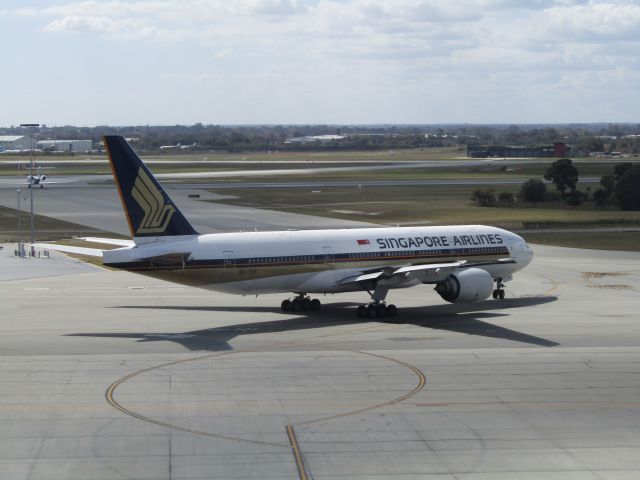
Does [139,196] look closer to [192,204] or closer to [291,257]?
[291,257]

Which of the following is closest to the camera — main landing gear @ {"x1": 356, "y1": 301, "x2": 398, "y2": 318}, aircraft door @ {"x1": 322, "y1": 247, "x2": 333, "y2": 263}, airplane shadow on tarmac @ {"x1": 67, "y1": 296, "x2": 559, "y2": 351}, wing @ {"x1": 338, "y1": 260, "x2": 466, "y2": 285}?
airplane shadow on tarmac @ {"x1": 67, "y1": 296, "x2": 559, "y2": 351}

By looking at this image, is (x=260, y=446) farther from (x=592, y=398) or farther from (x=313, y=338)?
(x=313, y=338)

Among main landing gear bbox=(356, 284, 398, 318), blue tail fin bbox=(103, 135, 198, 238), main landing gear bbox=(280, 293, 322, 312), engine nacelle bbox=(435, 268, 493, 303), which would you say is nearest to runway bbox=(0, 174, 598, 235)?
main landing gear bbox=(280, 293, 322, 312)

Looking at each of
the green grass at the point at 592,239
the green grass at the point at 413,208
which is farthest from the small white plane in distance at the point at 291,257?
the green grass at the point at 413,208

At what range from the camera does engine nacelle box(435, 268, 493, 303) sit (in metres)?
48.2

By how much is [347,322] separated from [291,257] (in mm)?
4326

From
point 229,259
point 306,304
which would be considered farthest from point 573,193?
point 229,259

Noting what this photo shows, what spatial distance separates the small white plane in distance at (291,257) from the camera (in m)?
44.7

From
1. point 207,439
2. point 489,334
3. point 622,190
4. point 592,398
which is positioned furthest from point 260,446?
point 622,190

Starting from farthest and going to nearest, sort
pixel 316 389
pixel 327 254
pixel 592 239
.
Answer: pixel 592 239 < pixel 327 254 < pixel 316 389

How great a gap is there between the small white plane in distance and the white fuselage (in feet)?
0.17

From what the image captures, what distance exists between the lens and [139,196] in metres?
44.9

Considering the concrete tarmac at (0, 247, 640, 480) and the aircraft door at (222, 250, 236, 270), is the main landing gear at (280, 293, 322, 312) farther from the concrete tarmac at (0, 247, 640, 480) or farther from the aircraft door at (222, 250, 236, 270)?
the aircraft door at (222, 250, 236, 270)

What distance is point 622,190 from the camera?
11531 cm
